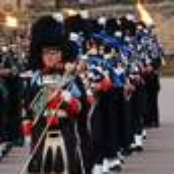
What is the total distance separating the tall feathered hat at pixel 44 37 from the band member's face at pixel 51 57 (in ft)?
0.16

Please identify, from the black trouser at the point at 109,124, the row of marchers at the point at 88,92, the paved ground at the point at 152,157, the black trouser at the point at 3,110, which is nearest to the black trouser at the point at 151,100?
the row of marchers at the point at 88,92

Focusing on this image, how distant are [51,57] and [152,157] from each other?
9.06 metres

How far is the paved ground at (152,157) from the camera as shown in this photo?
18.3 m

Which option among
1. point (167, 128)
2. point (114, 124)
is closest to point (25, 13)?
point (167, 128)

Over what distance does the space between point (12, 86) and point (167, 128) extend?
5501 mm

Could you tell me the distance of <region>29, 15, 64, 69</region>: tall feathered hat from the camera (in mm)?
11562

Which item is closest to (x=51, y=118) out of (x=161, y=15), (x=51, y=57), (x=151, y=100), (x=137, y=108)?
(x=51, y=57)

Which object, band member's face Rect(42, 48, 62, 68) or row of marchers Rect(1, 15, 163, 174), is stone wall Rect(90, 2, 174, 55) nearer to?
row of marchers Rect(1, 15, 163, 174)

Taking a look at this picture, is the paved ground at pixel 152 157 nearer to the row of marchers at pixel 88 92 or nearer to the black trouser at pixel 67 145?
the row of marchers at pixel 88 92

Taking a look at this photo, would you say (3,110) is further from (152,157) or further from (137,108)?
(152,157)

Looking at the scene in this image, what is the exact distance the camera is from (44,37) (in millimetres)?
11617

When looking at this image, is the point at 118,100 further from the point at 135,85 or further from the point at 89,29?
the point at 135,85

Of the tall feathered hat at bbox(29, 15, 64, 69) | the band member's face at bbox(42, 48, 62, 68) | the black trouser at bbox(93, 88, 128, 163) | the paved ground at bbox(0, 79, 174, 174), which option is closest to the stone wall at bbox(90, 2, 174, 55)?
the paved ground at bbox(0, 79, 174, 174)

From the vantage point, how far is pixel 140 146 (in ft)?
70.5
